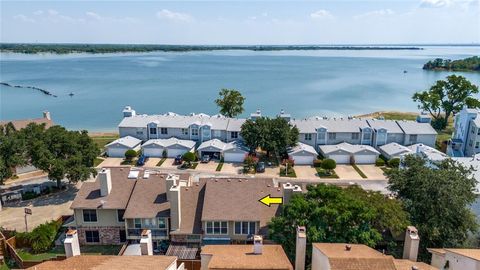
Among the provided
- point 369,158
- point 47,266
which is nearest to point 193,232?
point 47,266

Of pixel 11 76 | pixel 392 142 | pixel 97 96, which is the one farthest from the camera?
pixel 11 76

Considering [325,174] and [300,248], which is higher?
[300,248]

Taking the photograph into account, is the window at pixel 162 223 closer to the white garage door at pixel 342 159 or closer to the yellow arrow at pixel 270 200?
the yellow arrow at pixel 270 200

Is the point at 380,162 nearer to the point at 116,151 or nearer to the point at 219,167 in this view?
the point at 219,167

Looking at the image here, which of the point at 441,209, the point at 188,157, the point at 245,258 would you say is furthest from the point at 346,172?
the point at 245,258

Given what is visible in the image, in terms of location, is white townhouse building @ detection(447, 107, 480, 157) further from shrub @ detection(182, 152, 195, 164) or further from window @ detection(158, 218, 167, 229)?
window @ detection(158, 218, 167, 229)

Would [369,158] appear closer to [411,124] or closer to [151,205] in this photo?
[411,124]
